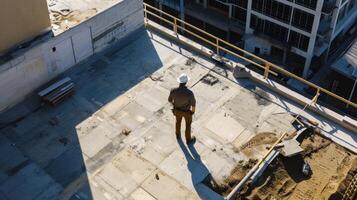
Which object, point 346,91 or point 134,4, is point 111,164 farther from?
point 346,91

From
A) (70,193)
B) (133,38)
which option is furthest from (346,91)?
(70,193)

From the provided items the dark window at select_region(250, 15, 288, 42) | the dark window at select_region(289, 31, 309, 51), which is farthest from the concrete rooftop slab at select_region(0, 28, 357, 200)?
the dark window at select_region(250, 15, 288, 42)

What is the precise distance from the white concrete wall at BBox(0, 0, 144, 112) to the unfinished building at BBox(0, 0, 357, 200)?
5cm

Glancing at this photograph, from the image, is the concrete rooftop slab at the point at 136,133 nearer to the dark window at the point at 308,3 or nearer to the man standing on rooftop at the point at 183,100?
the man standing on rooftop at the point at 183,100

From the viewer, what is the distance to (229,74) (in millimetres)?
21125

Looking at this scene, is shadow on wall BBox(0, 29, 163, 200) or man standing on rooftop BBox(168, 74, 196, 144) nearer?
man standing on rooftop BBox(168, 74, 196, 144)

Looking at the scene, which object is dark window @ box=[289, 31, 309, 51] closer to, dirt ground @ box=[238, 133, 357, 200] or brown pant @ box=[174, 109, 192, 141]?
dirt ground @ box=[238, 133, 357, 200]

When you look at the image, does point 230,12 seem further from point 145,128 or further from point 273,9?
point 145,128

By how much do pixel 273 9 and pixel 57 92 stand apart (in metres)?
21.2

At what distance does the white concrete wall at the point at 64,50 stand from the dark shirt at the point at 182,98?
678cm

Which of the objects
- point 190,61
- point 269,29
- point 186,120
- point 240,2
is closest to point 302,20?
point 269,29

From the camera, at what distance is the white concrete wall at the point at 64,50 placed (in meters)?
18.7

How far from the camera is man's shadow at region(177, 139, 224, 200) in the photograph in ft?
52.4

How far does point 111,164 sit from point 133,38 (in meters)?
8.45
